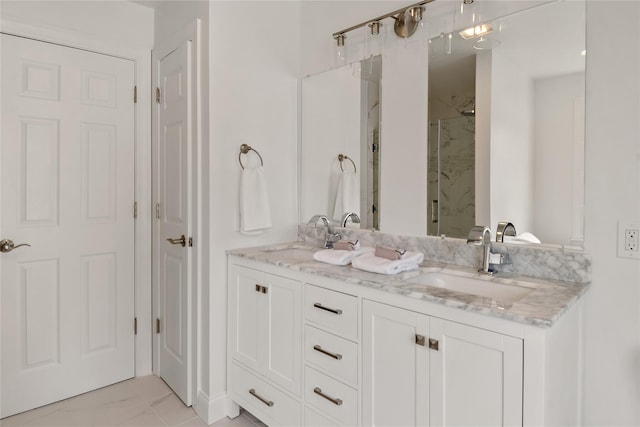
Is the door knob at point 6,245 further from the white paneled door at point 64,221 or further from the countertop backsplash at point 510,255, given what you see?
the countertop backsplash at point 510,255

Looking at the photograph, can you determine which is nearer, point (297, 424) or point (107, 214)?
point (297, 424)

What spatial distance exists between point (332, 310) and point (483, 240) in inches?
26.0

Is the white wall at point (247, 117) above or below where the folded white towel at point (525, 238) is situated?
above

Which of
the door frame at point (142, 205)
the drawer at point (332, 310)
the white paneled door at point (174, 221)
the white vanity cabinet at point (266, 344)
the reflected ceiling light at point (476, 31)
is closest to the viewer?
the drawer at point (332, 310)

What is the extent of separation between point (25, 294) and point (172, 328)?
0.81m

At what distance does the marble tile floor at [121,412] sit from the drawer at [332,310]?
0.88m

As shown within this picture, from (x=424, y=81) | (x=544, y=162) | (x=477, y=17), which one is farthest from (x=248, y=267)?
(x=477, y=17)

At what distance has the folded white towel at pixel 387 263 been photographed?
5.12ft

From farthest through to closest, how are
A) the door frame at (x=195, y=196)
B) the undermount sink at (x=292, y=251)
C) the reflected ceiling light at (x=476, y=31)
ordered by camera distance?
the door frame at (x=195, y=196), the undermount sink at (x=292, y=251), the reflected ceiling light at (x=476, y=31)

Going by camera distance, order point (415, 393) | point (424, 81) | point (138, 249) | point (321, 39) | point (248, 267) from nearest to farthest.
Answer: point (415, 393), point (424, 81), point (248, 267), point (321, 39), point (138, 249)

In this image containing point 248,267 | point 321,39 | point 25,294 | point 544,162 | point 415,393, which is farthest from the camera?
point 321,39

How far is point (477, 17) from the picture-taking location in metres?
1.69

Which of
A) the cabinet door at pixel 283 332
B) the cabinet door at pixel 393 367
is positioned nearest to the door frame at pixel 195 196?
the cabinet door at pixel 283 332

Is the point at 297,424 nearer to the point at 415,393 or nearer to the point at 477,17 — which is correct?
the point at 415,393
